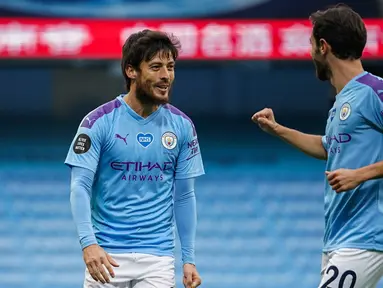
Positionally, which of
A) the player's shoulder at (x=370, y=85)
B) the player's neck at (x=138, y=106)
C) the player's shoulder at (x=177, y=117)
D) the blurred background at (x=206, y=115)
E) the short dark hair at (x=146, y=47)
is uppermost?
the short dark hair at (x=146, y=47)

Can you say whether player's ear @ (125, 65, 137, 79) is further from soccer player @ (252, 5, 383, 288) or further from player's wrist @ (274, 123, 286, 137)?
soccer player @ (252, 5, 383, 288)

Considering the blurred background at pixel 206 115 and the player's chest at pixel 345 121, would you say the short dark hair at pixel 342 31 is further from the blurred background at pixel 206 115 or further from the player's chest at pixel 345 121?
the blurred background at pixel 206 115

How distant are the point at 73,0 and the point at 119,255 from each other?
7228 millimetres

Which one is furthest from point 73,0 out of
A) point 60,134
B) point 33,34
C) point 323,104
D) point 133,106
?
point 133,106

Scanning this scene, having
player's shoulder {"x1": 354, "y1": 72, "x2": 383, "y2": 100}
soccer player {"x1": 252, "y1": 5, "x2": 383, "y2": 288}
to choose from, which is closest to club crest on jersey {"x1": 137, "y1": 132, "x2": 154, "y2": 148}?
soccer player {"x1": 252, "y1": 5, "x2": 383, "y2": 288}

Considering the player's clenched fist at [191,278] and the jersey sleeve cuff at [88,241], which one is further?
the player's clenched fist at [191,278]

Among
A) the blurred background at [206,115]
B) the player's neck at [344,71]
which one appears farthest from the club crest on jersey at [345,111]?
the blurred background at [206,115]

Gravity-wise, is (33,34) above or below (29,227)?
above

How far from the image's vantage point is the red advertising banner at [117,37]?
1118 centimetres

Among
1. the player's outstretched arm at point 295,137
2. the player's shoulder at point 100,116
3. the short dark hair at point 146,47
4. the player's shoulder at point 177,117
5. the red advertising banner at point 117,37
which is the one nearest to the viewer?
the player's shoulder at point 100,116

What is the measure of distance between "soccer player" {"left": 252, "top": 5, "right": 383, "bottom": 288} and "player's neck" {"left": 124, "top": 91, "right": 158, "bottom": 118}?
35.9 inches

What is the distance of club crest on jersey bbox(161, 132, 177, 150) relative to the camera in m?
4.79

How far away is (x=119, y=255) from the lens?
4688 millimetres

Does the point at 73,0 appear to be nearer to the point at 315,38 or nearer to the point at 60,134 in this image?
the point at 60,134
